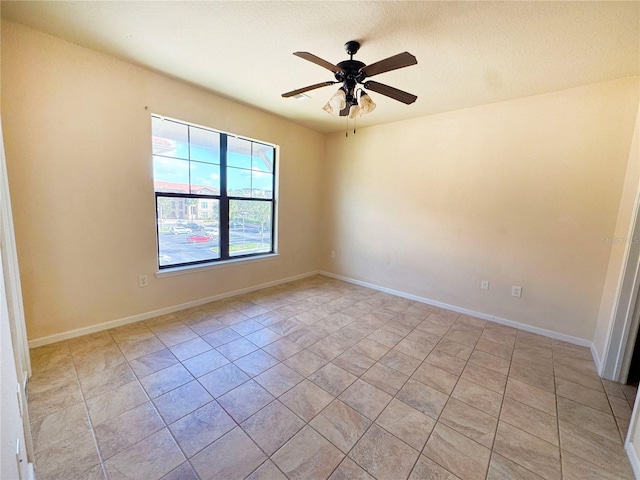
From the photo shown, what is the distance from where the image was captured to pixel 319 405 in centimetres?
175

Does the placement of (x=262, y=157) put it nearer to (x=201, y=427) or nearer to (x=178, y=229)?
(x=178, y=229)

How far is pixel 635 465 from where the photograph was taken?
137 centimetres

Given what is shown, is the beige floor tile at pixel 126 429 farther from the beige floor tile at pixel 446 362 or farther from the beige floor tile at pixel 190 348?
the beige floor tile at pixel 446 362

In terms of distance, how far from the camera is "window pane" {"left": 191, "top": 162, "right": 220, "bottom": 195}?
3.19m

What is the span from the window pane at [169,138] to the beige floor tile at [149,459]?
265cm

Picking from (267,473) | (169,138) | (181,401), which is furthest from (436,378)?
(169,138)

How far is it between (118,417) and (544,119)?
14.5ft

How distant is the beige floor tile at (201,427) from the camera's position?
1.45 meters

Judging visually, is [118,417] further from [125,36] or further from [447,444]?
[125,36]

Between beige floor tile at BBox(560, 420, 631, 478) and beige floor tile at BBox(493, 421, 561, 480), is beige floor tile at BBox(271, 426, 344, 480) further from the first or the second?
beige floor tile at BBox(560, 420, 631, 478)

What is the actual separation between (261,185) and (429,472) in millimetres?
3626

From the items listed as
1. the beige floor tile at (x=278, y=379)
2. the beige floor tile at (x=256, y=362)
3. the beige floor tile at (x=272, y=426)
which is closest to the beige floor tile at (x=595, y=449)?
the beige floor tile at (x=272, y=426)

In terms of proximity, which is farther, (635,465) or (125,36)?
(125,36)

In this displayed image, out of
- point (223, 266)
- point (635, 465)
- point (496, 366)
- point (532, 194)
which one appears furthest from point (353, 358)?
point (532, 194)
